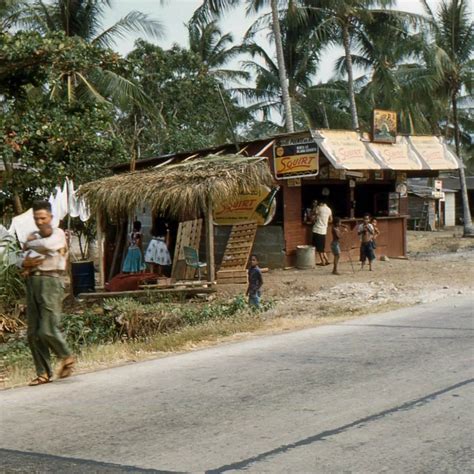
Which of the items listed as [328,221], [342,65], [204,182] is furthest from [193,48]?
[204,182]

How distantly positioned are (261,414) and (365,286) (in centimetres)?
1005

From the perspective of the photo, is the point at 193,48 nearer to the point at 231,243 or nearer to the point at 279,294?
the point at 231,243

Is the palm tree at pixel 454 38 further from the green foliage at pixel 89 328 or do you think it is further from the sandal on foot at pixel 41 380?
the sandal on foot at pixel 41 380

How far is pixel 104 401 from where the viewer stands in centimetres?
657

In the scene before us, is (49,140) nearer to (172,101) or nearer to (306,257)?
(306,257)

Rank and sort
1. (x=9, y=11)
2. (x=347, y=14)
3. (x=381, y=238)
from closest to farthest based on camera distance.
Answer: (x=381, y=238), (x=9, y=11), (x=347, y=14)

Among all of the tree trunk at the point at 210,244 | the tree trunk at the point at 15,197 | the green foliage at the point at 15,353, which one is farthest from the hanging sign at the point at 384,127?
the green foliage at the point at 15,353

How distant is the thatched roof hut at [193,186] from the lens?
1639 cm

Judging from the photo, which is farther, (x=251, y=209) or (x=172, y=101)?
(x=172, y=101)

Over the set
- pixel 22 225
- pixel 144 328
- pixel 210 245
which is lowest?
pixel 144 328

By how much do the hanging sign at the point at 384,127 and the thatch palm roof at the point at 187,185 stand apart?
4099 mm

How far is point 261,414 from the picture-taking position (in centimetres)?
602

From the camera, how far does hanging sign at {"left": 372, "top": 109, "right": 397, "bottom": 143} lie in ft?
66.0

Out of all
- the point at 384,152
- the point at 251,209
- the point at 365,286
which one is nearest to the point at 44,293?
the point at 365,286
